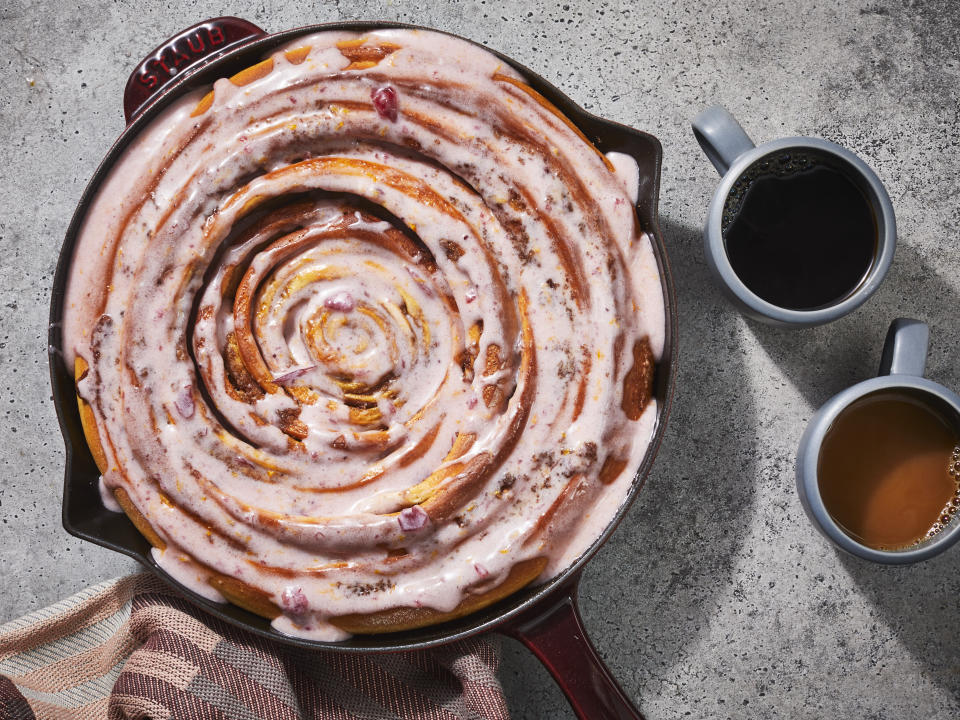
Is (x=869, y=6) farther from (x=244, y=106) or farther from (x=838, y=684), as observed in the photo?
(x=838, y=684)

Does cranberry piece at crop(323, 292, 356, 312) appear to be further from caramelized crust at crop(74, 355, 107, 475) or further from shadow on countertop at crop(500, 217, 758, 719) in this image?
shadow on countertop at crop(500, 217, 758, 719)

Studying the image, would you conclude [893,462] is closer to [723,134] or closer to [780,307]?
[780,307]

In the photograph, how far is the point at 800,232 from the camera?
1.55 meters

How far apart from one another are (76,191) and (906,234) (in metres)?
1.72

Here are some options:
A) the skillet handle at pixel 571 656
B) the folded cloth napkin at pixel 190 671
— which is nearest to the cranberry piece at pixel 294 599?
the folded cloth napkin at pixel 190 671

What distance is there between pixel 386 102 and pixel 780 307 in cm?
79

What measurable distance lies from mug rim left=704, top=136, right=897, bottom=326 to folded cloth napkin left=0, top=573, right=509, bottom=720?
80 centimetres

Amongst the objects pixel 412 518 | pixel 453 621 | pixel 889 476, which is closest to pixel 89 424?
pixel 412 518

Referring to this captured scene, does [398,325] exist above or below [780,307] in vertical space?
above

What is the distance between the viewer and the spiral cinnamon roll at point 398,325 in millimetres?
1372

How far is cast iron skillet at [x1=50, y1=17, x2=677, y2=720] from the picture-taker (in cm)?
137

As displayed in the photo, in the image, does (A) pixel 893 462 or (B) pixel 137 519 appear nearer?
(B) pixel 137 519

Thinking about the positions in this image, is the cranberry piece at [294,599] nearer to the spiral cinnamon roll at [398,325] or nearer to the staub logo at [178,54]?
the spiral cinnamon roll at [398,325]

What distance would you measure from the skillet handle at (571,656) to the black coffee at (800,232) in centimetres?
68
